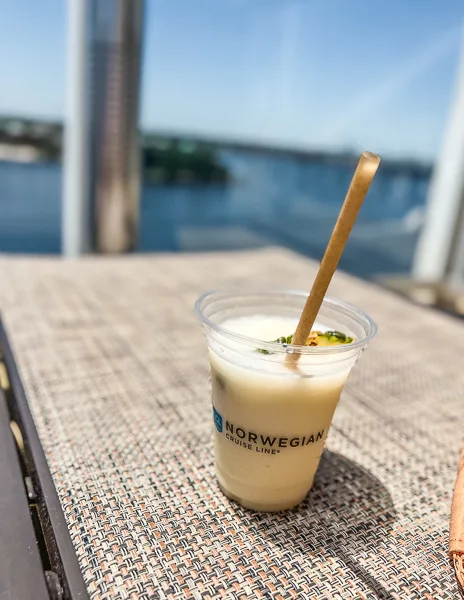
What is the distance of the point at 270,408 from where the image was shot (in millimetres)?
425

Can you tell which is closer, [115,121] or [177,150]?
[115,121]

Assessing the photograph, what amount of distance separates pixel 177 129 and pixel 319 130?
113 cm

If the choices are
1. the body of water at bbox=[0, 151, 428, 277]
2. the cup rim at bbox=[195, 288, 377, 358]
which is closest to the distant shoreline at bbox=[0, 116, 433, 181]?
the body of water at bbox=[0, 151, 428, 277]

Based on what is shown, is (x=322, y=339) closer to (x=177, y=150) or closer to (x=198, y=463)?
(x=198, y=463)

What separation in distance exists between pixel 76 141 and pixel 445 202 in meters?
1.87

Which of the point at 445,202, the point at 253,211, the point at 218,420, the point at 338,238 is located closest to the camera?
the point at 338,238

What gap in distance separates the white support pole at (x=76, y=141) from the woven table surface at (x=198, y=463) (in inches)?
40.4

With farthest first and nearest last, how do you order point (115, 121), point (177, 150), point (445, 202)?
point (177, 150), point (445, 202), point (115, 121)

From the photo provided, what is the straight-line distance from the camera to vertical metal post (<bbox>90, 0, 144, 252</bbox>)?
1.74 meters

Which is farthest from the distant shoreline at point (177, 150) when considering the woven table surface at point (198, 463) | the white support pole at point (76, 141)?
the woven table surface at point (198, 463)

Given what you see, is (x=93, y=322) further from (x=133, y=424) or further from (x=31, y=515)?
(x=31, y=515)

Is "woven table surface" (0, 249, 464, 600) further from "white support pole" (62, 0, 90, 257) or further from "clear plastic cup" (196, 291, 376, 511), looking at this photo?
"white support pole" (62, 0, 90, 257)

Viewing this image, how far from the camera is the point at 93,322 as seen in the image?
0.89m

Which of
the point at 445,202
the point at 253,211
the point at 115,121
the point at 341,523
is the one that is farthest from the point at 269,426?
the point at 253,211
